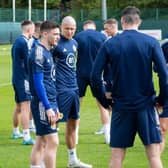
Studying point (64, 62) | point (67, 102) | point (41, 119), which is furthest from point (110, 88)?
point (64, 62)

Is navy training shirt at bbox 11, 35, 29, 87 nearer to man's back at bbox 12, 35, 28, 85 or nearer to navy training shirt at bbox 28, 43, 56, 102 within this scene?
man's back at bbox 12, 35, 28, 85

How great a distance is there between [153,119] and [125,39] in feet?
2.98

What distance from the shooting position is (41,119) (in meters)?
8.07

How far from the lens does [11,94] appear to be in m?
20.0

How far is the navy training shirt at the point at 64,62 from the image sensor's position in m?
9.58

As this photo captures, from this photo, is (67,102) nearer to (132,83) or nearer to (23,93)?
(23,93)

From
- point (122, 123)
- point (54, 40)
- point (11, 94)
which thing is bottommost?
point (11, 94)

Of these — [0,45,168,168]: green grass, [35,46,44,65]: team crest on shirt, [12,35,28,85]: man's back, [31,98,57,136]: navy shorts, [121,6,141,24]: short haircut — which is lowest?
[0,45,168,168]: green grass

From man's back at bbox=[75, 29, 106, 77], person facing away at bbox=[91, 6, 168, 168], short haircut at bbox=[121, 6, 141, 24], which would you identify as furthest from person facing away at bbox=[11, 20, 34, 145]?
short haircut at bbox=[121, 6, 141, 24]

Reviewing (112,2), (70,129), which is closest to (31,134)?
(70,129)

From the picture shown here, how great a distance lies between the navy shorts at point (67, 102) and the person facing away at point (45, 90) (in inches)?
48.0

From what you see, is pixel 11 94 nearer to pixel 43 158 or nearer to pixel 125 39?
pixel 43 158

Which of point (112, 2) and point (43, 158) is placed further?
point (112, 2)

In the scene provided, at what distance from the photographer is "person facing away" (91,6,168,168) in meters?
7.13
